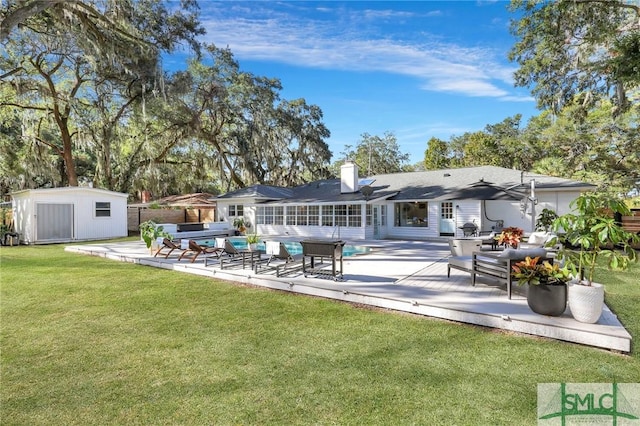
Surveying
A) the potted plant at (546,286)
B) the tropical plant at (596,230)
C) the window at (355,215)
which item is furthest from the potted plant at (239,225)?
the tropical plant at (596,230)

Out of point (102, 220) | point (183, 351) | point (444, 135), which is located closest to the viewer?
point (183, 351)

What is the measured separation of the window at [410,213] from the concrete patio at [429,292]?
7030mm

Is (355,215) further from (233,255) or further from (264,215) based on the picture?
(233,255)

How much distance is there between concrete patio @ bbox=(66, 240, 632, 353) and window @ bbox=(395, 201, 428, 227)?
7.03m

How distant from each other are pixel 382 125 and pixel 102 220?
29.8 m

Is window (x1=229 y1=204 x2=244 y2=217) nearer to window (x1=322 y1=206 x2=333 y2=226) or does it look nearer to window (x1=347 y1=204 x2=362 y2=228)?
window (x1=322 y1=206 x2=333 y2=226)

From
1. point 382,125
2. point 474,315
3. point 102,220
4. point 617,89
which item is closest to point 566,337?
point 474,315

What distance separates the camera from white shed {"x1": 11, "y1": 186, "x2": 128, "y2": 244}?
48.2 ft

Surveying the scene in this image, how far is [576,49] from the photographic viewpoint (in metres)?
12.1

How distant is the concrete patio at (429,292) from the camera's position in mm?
3881

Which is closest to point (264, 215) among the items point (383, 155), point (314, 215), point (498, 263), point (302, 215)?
point (302, 215)

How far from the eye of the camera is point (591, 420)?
2.54 metres

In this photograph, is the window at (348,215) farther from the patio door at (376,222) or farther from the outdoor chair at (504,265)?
the outdoor chair at (504,265)

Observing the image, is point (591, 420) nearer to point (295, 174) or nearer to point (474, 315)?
point (474, 315)
